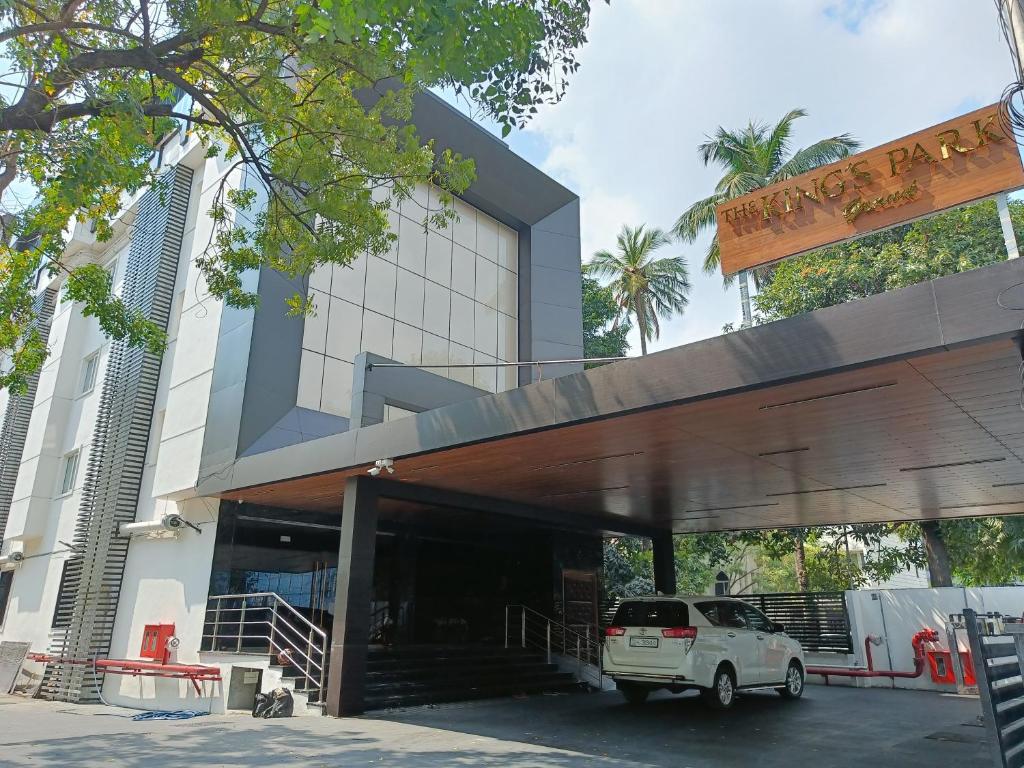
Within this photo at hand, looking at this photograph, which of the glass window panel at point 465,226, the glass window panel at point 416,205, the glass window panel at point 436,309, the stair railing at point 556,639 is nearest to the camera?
the stair railing at point 556,639

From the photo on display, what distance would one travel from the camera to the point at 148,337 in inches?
416

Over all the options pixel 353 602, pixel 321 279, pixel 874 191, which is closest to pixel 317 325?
pixel 321 279

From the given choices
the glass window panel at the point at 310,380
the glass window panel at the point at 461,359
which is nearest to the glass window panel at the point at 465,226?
the glass window panel at the point at 461,359

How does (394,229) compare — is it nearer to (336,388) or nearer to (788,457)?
(336,388)

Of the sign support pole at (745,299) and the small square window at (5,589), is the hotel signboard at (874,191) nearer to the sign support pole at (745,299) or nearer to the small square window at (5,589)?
the sign support pole at (745,299)

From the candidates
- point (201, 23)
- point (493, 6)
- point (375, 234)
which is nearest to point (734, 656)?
point (375, 234)

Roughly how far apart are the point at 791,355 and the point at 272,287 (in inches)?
417

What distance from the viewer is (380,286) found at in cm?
1680

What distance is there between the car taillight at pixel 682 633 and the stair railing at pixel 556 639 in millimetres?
4959

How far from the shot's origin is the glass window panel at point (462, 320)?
61.0 ft

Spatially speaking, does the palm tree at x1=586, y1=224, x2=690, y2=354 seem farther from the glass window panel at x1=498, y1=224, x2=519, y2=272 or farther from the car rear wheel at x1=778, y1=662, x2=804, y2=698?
the car rear wheel at x1=778, y1=662, x2=804, y2=698

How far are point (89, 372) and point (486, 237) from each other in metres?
11.5

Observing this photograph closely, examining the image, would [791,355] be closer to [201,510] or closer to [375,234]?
[375,234]

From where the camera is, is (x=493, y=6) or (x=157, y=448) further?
(x=157, y=448)
